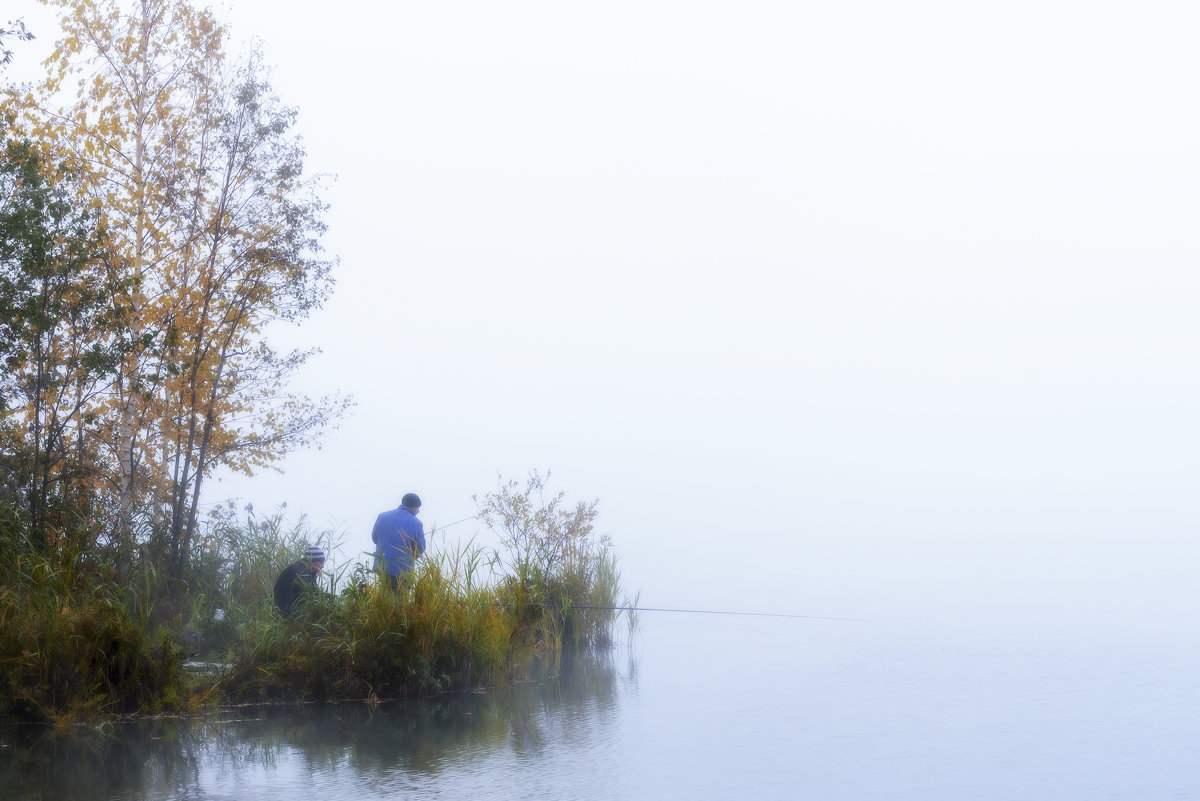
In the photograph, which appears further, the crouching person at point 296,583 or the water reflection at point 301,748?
the crouching person at point 296,583

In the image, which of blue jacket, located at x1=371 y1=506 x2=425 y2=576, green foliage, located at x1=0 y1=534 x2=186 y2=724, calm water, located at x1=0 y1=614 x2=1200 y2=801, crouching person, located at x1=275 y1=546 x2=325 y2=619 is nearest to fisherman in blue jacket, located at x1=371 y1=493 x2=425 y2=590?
blue jacket, located at x1=371 y1=506 x2=425 y2=576

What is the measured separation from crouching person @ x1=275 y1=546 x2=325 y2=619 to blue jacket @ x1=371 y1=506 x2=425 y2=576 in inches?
29.6

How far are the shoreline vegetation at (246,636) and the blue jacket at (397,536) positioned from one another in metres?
0.84

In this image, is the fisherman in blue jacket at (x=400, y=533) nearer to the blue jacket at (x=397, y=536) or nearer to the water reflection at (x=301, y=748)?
the blue jacket at (x=397, y=536)

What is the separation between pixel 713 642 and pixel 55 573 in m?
10.2

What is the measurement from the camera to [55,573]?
8.71 m

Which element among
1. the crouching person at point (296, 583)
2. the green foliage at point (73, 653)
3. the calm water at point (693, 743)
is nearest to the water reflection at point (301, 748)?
the calm water at point (693, 743)

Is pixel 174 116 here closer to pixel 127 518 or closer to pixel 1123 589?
pixel 127 518

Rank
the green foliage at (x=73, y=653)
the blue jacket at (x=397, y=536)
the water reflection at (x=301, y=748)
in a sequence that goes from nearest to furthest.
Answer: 1. the water reflection at (x=301, y=748)
2. the green foliage at (x=73, y=653)
3. the blue jacket at (x=397, y=536)

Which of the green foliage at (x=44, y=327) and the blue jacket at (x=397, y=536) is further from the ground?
the green foliage at (x=44, y=327)

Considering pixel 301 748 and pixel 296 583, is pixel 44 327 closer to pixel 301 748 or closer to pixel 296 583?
pixel 296 583

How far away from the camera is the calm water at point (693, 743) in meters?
6.11

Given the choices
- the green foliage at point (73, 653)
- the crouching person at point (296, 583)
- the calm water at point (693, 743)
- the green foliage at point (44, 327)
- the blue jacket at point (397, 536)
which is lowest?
the calm water at point (693, 743)

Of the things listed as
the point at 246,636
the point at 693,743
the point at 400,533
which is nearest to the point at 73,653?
the point at 246,636
